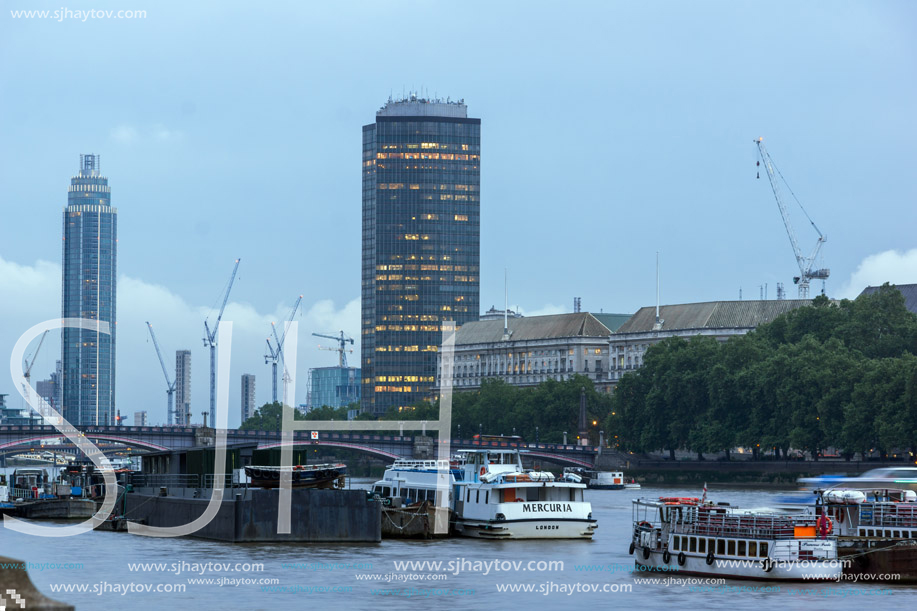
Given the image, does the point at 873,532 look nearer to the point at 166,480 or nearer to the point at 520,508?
the point at 520,508

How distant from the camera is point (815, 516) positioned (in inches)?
2434

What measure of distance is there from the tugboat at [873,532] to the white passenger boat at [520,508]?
1617cm

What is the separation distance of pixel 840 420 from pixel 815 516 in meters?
114

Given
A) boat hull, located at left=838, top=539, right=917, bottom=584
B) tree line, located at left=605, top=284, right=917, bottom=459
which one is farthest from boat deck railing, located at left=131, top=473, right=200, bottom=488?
tree line, located at left=605, top=284, right=917, bottom=459

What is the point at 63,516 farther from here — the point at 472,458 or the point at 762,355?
the point at 762,355

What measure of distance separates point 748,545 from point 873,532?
6650mm

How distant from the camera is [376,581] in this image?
188ft

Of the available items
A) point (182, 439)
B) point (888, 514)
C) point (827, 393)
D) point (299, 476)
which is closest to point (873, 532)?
point (888, 514)

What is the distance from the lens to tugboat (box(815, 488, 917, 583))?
60.6 m

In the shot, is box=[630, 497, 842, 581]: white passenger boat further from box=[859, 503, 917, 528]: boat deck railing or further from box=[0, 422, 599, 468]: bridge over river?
box=[0, 422, 599, 468]: bridge over river

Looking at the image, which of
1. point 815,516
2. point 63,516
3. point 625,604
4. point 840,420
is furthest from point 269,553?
point 840,420

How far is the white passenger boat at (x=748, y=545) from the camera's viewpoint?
195ft

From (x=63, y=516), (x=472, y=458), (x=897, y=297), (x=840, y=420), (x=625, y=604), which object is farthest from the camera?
(x=897, y=297)

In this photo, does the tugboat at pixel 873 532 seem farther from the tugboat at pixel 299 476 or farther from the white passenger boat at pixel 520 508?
the tugboat at pixel 299 476
